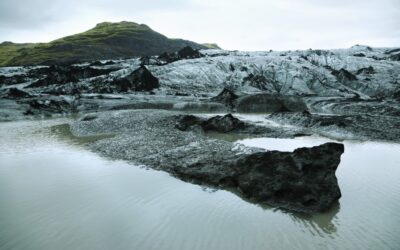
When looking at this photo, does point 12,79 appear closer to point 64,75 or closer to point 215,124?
point 64,75

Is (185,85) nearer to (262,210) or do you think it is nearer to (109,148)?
(109,148)

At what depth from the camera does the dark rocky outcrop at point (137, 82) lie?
62.8 meters

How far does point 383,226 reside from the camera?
9570 mm

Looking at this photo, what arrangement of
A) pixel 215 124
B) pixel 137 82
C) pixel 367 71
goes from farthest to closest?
1. pixel 367 71
2. pixel 137 82
3. pixel 215 124

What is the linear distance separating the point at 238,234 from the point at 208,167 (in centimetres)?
519

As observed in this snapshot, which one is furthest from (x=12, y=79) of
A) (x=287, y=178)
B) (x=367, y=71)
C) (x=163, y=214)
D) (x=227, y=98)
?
(x=287, y=178)

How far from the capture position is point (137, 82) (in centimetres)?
6406

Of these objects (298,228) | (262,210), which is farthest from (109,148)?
(298,228)

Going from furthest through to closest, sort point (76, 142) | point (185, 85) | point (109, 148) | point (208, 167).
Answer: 1. point (185, 85)
2. point (76, 142)
3. point (109, 148)
4. point (208, 167)

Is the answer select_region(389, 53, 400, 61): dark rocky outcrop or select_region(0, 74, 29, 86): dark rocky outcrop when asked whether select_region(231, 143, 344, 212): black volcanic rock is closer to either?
select_region(0, 74, 29, 86): dark rocky outcrop

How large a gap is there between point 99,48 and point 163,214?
131997 mm

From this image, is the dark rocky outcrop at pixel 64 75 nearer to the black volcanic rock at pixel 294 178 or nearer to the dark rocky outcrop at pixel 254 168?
the dark rocky outcrop at pixel 254 168

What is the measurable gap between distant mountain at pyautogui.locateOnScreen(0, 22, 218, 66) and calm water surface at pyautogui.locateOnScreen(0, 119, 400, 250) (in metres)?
109

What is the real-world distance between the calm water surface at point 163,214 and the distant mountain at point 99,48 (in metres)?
109
